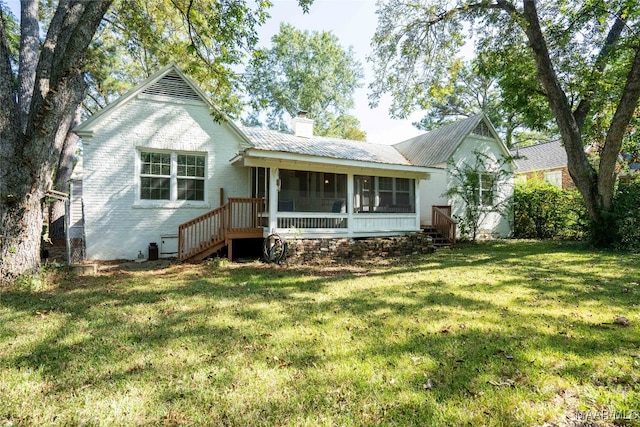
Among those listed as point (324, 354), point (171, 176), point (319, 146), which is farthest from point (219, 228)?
point (324, 354)

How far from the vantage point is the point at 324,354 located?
3.21 meters

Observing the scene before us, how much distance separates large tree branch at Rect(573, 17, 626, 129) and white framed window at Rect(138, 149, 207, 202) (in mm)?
13040

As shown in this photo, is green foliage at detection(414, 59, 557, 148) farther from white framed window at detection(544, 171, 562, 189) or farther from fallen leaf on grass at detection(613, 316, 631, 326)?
fallen leaf on grass at detection(613, 316, 631, 326)

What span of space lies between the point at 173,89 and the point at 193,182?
10.2ft

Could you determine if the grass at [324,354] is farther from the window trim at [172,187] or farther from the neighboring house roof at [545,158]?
the neighboring house roof at [545,158]

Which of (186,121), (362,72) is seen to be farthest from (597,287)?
(362,72)

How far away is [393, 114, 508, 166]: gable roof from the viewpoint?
15062mm

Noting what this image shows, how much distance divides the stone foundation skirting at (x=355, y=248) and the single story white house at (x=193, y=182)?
0.31 m

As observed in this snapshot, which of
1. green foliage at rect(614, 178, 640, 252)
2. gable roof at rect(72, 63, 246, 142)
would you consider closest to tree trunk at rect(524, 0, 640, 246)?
green foliage at rect(614, 178, 640, 252)

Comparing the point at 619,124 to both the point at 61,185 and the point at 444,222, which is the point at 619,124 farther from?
the point at 61,185

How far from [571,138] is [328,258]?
8.86 metres

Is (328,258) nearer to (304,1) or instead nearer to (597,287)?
(597,287)

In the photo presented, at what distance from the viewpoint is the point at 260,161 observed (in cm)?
901

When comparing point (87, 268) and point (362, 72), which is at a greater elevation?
point (362, 72)
